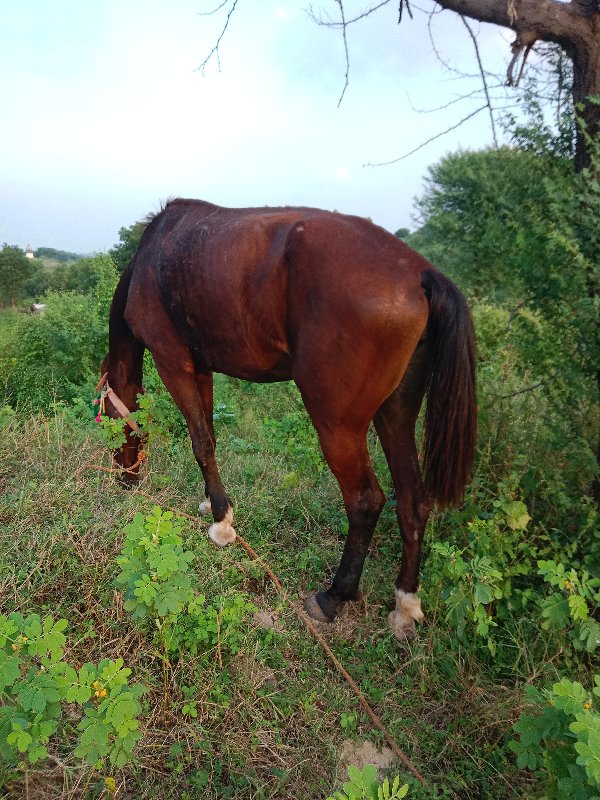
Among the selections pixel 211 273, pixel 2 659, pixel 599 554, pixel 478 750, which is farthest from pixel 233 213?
pixel 478 750

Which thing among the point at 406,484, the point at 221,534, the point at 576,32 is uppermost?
the point at 576,32

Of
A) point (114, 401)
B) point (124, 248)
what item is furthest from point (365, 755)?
point (124, 248)

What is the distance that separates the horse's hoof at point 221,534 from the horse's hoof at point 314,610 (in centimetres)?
60

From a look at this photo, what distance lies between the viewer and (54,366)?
8023 millimetres

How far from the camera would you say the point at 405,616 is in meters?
2.81

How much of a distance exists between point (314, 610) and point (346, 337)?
1.49 metres

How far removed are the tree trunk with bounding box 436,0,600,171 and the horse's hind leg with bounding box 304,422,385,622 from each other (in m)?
1.81

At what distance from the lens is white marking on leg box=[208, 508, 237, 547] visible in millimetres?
3188

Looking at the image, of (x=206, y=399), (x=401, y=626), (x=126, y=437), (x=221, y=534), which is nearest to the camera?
(x=401, y=626)

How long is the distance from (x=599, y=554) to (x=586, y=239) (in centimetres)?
151

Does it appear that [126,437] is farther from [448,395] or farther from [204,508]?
[448,395]

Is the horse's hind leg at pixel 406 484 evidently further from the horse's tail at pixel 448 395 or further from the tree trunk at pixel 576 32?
the tree trunk at pixel 576 32

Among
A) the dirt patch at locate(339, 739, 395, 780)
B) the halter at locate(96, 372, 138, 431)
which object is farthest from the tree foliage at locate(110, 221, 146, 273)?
the dirt patch at locate(339, 739, 395, 780)

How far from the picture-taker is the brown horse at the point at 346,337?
8.06ft
